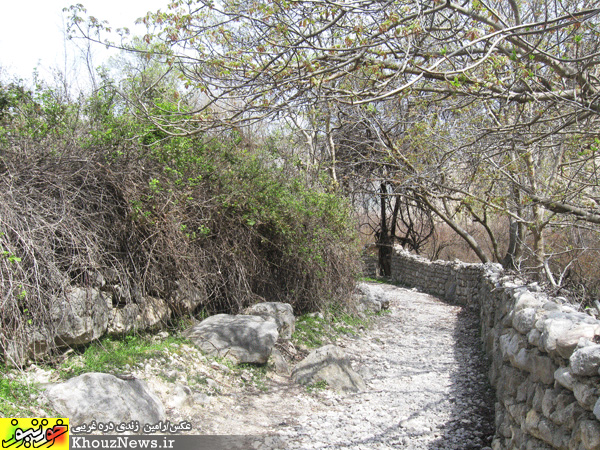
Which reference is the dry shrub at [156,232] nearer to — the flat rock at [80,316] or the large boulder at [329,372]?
the flat rock at [80,316]

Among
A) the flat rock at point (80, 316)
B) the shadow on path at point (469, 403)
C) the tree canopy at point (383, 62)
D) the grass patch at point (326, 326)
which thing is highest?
the tree canopy at point (383, 62)

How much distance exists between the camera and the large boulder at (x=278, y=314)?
6.14 m

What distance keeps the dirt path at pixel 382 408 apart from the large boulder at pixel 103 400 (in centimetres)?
43

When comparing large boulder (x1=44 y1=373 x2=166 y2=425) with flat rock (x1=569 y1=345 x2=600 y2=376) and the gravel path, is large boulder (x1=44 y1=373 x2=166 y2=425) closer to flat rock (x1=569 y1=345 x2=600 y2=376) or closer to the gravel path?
the gravel path

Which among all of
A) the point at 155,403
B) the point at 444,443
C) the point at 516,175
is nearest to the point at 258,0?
the point at 155,403

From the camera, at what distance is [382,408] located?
468cm

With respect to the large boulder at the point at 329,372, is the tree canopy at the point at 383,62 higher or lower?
higher

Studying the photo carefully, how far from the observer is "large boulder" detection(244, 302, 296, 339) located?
614cm

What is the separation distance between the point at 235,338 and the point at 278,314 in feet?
3.46

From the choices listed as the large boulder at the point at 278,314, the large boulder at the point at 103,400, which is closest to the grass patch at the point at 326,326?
the large boulder at the point at 278,314

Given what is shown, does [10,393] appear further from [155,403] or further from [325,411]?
[325,411]

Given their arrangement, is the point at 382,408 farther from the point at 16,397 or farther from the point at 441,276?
the point at 441,276

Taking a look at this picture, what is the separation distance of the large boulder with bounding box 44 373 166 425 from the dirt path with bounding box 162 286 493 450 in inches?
16.9

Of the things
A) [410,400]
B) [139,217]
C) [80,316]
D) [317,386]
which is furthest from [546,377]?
[139,217]
